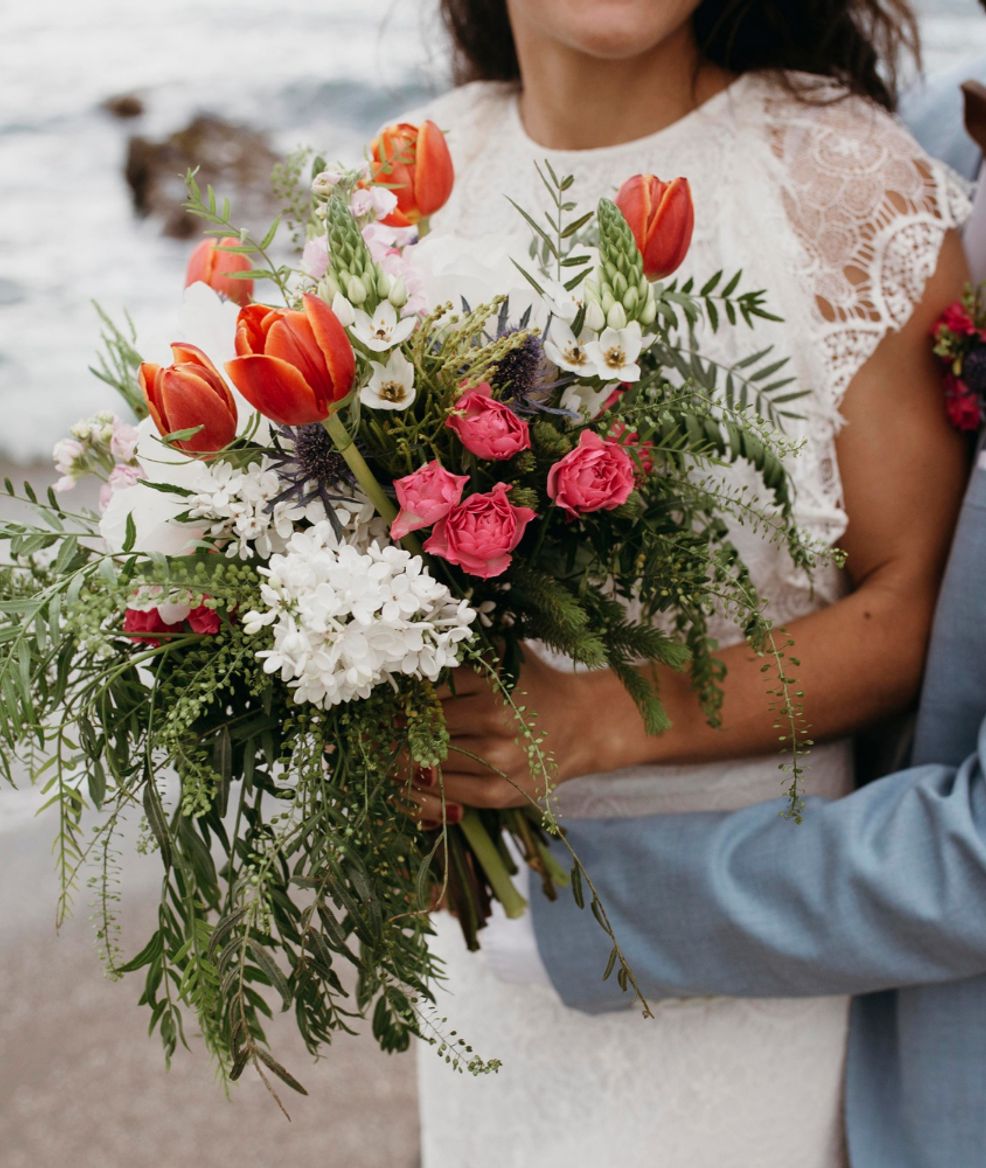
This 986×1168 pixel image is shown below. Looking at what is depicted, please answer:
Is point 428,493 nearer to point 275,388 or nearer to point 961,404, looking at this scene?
point 275,388

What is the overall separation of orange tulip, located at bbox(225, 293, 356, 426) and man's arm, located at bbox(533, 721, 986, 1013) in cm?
74

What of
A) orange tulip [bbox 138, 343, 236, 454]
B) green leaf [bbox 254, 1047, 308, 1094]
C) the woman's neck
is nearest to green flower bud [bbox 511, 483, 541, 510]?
orange tulip [bbox 138, 343, 236, 454]

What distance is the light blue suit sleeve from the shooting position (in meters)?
1.18

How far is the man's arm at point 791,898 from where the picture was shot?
3.85ft

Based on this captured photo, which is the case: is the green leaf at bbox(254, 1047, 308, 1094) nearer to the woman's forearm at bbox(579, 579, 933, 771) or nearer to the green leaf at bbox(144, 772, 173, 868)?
the green leaf at bbox(144, 772, 173, 868)

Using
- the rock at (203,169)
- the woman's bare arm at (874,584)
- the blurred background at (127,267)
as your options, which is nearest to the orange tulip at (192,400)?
the woman's bare arm at (874,584)

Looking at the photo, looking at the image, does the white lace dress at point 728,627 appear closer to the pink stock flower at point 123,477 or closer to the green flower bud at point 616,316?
the green flower bud at point 616,316

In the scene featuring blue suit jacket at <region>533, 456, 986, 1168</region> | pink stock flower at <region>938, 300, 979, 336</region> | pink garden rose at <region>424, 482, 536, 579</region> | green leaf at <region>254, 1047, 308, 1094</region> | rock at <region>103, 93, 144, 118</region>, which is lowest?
rock at <region>103, 93, 144, 118</region>

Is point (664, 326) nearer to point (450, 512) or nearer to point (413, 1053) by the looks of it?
point (450, 512)

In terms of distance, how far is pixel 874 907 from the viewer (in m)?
1.20

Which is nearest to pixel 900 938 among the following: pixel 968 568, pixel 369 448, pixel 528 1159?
pixel 968 568

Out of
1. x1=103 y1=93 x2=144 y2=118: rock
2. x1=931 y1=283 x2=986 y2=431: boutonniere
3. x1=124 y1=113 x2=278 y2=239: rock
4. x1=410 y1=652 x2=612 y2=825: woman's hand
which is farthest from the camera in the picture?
x1=103 y1=93 x2=144 y2=118: rock

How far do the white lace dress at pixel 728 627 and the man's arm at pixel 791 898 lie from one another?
10cm

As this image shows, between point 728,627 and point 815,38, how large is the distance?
730 millimetres
